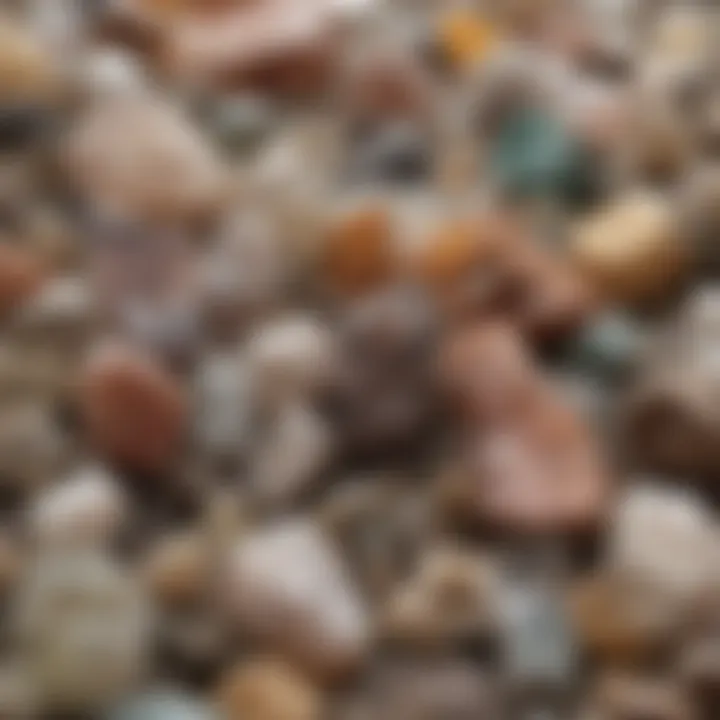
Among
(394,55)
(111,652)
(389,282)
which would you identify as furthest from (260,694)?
(394,55)

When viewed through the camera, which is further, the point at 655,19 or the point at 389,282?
the point at 655,19

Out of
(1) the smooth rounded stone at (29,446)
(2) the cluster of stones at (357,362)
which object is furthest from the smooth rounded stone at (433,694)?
(1) the smooth rounded stone at (29,446)

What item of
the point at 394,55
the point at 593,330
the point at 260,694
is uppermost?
the point at 394,55

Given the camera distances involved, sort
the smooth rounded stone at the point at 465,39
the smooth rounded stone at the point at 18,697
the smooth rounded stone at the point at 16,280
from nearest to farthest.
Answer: the smooth rounded stone at the point at 18,697 → the smooth rounded stone at the point at 16,280 → the smooth rounded stone at the point at 465,39

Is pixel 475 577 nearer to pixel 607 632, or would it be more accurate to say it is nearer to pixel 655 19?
pixel 607 632

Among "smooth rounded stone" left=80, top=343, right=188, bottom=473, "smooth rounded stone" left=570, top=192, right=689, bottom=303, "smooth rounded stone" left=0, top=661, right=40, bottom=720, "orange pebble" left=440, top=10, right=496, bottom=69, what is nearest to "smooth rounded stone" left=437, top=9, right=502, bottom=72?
"orange pebble" left=440, top=10, right=496, bottom=69

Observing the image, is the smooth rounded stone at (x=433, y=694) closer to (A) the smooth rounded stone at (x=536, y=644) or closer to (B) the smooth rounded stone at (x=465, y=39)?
(A) the smooth rounded stone at (x=536, y=644)
